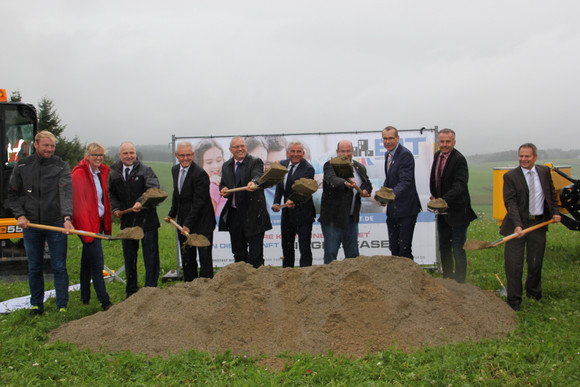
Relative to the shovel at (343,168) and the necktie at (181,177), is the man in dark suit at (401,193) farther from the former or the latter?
the necktie at (181,177)

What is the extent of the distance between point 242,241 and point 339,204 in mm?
1432

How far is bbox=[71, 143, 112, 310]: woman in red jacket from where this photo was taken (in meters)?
6.15

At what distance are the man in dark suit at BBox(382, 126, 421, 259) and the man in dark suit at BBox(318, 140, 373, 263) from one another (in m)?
0.40

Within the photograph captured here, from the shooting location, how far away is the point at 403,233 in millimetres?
6547

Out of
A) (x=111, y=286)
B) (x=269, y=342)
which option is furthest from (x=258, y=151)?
(x=269, y=342)

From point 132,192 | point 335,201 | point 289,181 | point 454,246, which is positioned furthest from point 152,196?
point 454,246

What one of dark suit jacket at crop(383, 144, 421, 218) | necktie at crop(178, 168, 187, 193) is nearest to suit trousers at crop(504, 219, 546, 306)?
dark suit jacket at crop(383, 144, 421, 218)

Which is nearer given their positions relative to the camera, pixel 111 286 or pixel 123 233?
pixel 123 233

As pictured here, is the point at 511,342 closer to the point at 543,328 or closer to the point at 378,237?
the point at 543,328

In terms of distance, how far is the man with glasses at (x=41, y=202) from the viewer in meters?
5.79

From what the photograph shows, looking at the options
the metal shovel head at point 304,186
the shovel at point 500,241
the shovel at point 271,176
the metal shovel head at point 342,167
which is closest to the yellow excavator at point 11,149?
the shovel at point 271,176

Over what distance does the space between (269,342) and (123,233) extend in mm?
2506

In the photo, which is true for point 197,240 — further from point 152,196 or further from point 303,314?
point 303,314

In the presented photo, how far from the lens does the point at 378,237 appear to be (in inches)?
326
